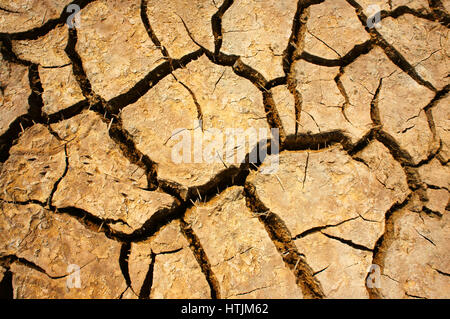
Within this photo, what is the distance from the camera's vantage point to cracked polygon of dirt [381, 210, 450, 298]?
1458mm

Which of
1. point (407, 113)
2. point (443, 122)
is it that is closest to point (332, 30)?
point (407, 113)

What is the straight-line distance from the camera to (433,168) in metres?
1.70

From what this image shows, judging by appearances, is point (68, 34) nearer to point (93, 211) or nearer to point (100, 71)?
point (100, 71)

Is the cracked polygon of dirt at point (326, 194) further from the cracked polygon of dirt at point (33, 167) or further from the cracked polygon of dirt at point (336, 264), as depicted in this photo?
the cracked polygon of dirt at point (33, 167)

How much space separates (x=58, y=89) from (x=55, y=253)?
0.86 meters

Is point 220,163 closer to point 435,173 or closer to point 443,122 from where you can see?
point 435,173

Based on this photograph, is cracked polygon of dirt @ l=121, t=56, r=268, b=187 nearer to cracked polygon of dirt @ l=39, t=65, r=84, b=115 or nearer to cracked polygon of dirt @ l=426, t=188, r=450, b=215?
cracked polygon of dirt @ l=39, t=65, r=84, b=115

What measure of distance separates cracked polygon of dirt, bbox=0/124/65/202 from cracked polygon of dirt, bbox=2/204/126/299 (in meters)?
0.07

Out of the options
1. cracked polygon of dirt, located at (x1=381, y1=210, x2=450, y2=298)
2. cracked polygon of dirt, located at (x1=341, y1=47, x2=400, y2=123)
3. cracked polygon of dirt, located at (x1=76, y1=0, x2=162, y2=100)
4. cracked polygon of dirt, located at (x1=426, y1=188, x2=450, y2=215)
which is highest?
cracked polygon of dirt, located at (x1=76, y1=0, x2=162, y2=100)

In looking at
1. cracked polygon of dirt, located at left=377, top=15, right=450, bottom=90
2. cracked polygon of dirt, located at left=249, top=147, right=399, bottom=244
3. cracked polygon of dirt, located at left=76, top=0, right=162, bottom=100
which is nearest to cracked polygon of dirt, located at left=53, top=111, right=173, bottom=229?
cracked polygon of dirt, located at left=76, top=0, right=162, bottom=100

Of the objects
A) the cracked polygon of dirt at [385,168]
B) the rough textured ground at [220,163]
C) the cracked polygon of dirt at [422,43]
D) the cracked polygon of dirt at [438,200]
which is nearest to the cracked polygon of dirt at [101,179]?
the rough textured ground at [220,163]

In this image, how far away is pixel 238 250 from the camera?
150 cm

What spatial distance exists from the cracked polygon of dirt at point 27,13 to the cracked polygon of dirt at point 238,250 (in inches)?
56.4

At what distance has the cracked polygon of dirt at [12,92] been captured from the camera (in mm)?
1688
